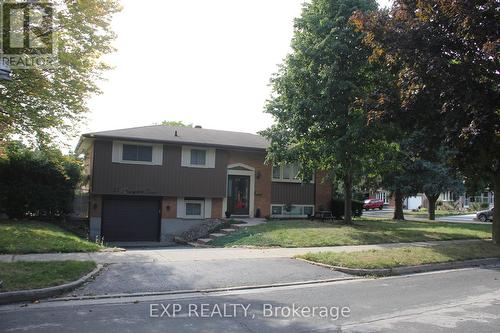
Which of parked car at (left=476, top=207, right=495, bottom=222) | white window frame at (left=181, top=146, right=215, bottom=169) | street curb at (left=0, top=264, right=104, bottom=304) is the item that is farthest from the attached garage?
parked car at (left=476, top=207, right=495, bottom=222)

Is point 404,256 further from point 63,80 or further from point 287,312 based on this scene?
point 63,80

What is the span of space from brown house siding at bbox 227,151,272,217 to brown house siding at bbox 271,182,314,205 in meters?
0.44

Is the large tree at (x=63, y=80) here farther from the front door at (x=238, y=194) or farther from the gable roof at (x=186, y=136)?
the front door at (x=238, y=194)

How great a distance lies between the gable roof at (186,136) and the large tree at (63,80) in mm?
4171

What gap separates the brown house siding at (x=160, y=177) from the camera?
21281 mm

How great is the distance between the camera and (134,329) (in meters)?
6.28

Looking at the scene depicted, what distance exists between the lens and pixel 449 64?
13.2m

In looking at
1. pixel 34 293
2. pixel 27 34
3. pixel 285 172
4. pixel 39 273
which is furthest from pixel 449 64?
pixel 285 172

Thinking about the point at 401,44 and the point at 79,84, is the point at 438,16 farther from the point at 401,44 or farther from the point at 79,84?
the point at 79,84

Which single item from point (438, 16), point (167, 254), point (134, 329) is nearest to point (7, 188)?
point (167, 254)

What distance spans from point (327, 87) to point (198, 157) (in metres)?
8.06

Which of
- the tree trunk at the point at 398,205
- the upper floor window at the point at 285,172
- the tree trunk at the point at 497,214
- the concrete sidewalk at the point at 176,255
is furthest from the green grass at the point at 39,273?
the tree trunk at the point at 398,205

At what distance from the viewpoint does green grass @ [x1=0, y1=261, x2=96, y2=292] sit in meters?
8.25

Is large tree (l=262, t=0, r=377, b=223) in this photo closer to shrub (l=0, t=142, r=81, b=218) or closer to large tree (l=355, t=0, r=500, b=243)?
large tree (l=355, t=0, r=500, b=243)
